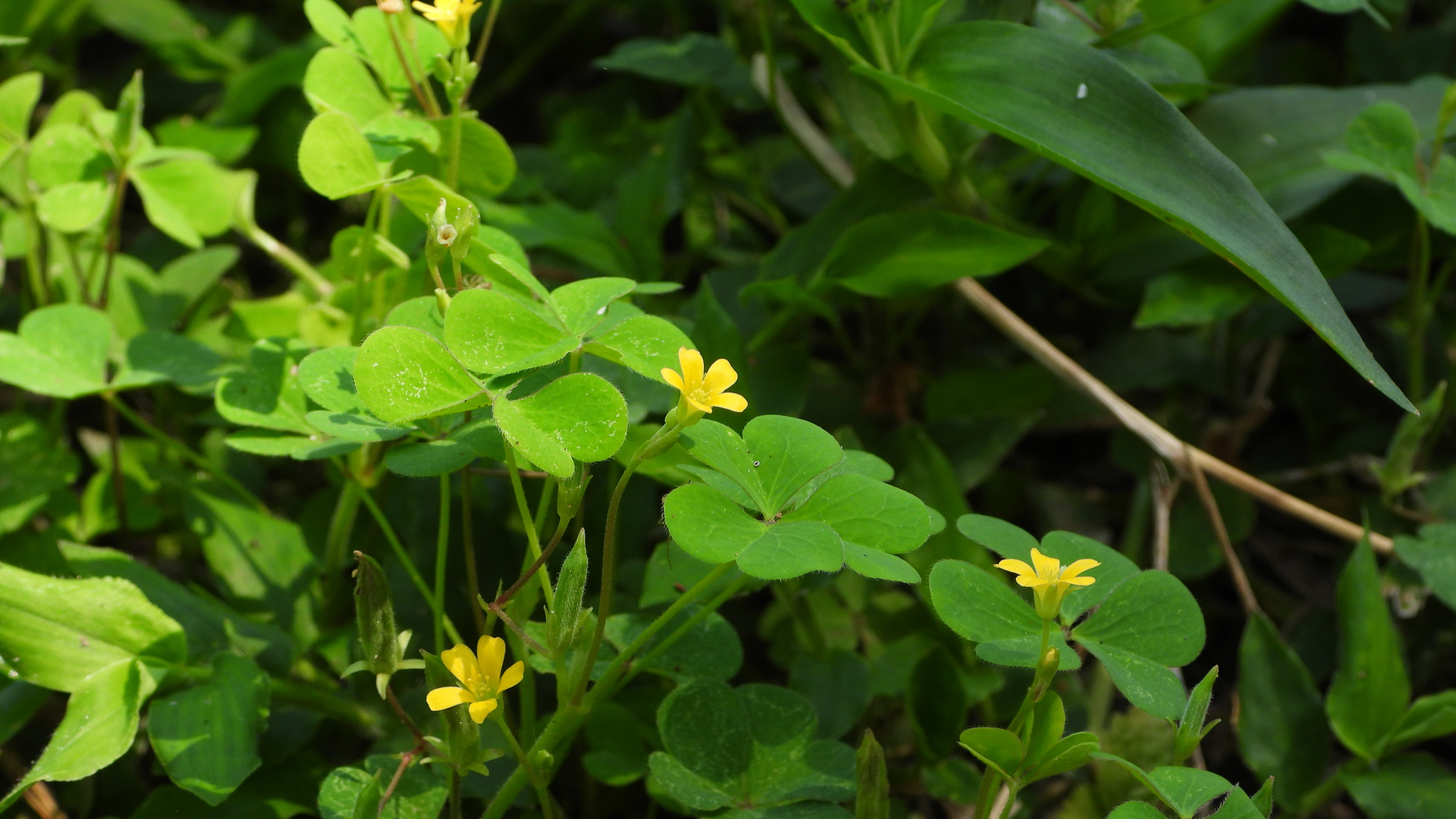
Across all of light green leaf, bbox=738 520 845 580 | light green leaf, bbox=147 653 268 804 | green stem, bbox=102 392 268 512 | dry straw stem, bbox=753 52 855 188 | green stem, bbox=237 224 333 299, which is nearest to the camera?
light green leaf, bbox=738 520 845 580

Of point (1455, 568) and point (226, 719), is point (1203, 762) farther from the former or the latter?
point (226, 719)

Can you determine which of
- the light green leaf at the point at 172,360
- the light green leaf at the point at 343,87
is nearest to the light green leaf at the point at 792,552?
the light green leaf at the point at 343,87

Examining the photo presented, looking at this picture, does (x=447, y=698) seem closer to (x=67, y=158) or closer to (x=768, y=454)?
(x=768, y=454)

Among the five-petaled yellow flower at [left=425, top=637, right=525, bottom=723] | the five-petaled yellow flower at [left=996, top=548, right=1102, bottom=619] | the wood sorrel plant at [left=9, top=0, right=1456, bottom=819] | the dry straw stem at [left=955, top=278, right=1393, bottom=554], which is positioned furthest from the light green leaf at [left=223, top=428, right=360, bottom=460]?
the dry straw stem at [left=955, top=278, right=1393, bottom=554]

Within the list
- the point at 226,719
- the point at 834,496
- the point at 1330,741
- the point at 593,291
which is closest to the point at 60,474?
the point at 226,719

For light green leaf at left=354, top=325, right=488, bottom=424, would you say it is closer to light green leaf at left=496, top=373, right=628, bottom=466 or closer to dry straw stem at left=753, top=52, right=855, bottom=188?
light green leaf at left=496, top=373, right=628, bottom=466

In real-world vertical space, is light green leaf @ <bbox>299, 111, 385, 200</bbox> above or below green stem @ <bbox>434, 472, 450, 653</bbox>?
above

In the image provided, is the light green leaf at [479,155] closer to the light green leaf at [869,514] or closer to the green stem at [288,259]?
the green stem at [288,259]
